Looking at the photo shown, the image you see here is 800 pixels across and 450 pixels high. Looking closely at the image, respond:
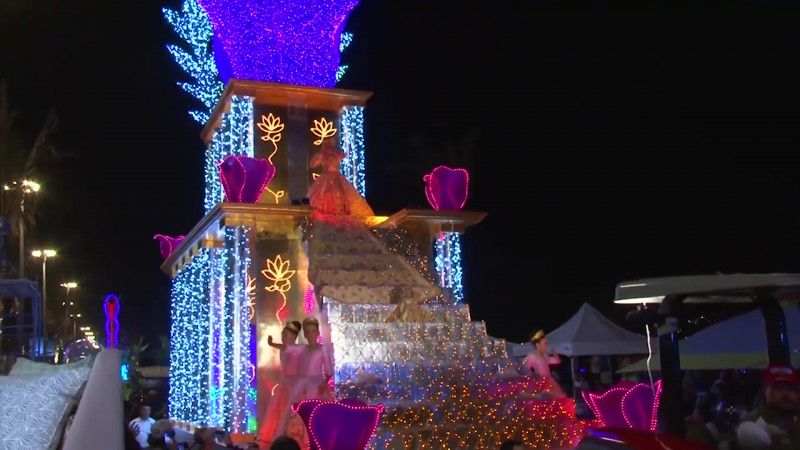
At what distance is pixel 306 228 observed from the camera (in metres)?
13.2

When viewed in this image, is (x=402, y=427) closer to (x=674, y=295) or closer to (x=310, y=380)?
(x=310, y=380)

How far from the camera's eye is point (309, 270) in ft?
40.3

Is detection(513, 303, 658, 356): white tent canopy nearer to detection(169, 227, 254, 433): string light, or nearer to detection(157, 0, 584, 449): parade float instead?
detection(157, 0, 584, 449): parade float

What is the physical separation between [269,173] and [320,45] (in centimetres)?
383

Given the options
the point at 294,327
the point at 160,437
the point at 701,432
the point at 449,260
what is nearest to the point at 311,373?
the point at 294,327

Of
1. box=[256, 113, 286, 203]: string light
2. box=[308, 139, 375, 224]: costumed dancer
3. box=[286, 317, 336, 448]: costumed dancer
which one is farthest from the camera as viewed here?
box=[256, 113, 286, 203]: string light

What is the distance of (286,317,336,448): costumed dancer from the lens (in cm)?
1014

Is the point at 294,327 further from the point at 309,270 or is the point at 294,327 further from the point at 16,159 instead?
the point at 16,159

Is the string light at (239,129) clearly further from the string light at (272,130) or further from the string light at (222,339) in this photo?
the string light at (222,339)

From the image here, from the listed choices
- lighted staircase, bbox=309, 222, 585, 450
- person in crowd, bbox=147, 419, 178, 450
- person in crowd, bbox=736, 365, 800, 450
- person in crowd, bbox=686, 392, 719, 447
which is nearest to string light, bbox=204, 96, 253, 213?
lighted staircase, bbox=309, 222, 585, 450

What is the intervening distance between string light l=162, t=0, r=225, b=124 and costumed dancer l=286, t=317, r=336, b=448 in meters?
8.24

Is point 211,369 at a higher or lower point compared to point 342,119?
lower

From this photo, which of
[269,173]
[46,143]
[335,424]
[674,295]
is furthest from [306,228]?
[46,143]

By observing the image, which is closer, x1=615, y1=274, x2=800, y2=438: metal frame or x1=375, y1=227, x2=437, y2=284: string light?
x1=615, y1=274, x2=800, y2=438: metal frame
